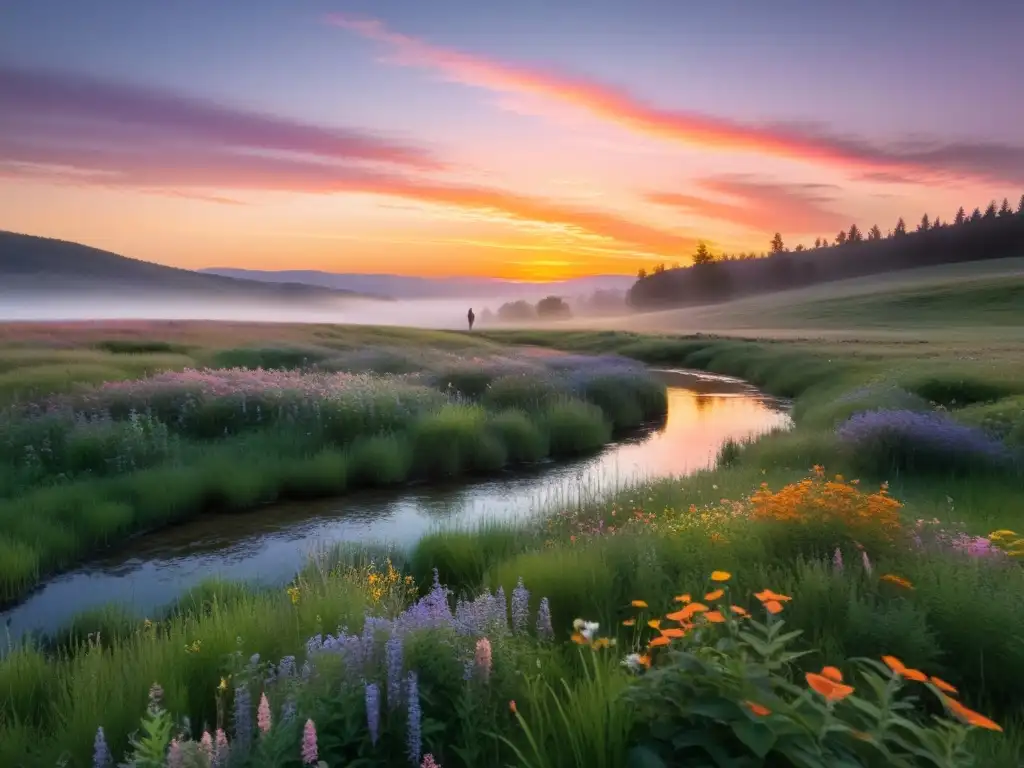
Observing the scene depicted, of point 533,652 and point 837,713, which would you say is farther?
point 533,652

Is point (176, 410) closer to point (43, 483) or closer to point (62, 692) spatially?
point (43, 483)

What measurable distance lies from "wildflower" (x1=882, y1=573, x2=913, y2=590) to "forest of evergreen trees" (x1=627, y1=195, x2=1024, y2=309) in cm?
13175

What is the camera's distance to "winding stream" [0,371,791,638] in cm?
950

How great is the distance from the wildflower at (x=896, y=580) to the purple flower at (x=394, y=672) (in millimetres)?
3902

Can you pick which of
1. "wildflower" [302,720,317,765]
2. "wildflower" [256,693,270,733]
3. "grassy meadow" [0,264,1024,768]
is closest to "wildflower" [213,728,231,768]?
"grassy meadow" [0,264,1024,768]

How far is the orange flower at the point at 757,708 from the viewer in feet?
8.96

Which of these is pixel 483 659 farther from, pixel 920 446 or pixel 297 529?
pixel 920 446

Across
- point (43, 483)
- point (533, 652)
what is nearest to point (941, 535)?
point (533, 652)

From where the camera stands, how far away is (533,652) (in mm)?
4695

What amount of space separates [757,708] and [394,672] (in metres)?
1.93

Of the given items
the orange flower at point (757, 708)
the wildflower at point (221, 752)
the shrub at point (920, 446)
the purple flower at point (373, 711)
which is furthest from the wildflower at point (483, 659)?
the shrub at point (920, 446)

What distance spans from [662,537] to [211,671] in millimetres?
4697

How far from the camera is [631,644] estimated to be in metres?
5.45

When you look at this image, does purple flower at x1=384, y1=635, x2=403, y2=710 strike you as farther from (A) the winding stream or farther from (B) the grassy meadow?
(A) the winding stream
